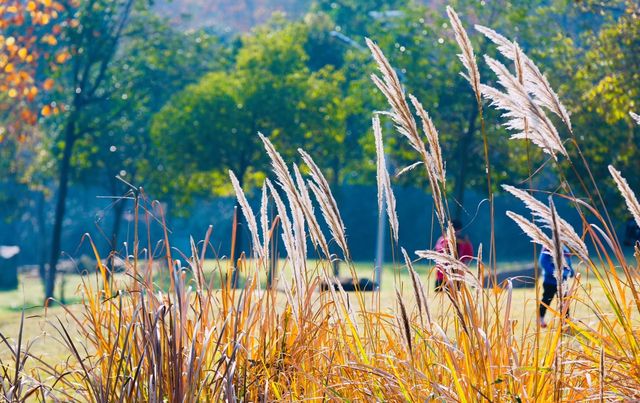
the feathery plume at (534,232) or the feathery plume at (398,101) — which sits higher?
the feathery plume at (398,101)

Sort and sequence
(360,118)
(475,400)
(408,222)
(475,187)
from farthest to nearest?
(408,222)
(360,118)
(475,187)
(475,400)

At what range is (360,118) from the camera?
4019cm


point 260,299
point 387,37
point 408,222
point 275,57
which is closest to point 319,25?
point 408,222

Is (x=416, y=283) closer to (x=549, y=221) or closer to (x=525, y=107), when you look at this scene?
(x=549, y=221)

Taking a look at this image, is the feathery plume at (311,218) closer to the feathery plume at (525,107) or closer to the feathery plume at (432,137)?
the feathery plume at (432,137)

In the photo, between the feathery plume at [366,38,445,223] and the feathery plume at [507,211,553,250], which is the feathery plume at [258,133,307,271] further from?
the feathery plume at [507,211,553,250]

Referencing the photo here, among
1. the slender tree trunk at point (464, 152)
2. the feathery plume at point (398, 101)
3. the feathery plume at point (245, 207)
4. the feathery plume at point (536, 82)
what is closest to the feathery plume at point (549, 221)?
the feathery plume at point (536, 82)

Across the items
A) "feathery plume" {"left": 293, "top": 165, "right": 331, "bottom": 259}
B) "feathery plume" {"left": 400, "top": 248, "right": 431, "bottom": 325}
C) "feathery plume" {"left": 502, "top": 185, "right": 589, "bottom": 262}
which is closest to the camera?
"feathery plume" {"left": 502, "top": 185, "right": 589, "bottom": 262}

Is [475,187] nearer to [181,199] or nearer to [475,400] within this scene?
[181,199]

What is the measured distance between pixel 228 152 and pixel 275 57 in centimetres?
361

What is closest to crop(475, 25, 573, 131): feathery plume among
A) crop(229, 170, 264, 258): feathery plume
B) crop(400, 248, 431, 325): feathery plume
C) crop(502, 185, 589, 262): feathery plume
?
crop(502, 185, 589, 262): feathery plume

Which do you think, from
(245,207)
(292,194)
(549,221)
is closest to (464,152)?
(245,207)

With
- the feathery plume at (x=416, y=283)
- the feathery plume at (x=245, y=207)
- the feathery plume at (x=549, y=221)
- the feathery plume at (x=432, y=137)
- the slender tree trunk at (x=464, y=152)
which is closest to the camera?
the feathery plume at (x=549, y=221)

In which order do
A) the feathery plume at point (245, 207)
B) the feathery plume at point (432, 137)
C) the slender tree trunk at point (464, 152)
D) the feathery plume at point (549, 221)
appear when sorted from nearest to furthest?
the feathery plume at point (549, 221)
the feathery plume at point (432, 137)
the feathery plume at point (245, 207)
the slender tree trunk at point (464, 152)
